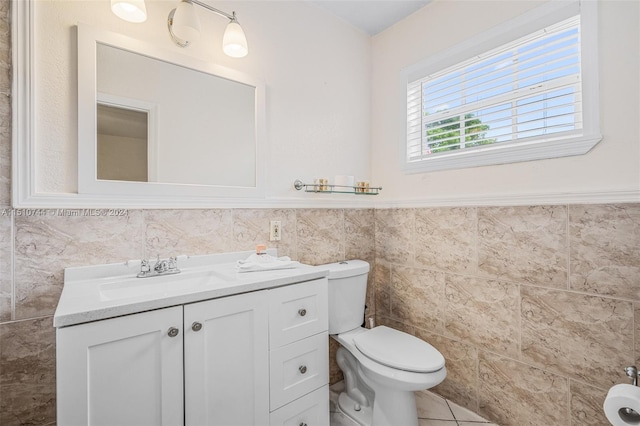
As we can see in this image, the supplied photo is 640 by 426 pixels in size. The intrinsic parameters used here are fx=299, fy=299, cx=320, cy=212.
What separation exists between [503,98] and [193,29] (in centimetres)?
165

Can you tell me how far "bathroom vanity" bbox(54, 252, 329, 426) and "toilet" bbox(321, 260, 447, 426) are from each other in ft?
0.92

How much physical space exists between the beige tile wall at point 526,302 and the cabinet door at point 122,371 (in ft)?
4.97

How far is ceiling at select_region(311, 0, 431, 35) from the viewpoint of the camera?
1.95 m

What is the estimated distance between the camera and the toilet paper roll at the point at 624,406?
101 cm

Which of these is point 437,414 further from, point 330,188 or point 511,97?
point 511,97

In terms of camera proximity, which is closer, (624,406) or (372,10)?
(624,406)

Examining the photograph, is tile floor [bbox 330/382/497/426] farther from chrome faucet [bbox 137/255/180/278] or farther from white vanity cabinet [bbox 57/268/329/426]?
chrome faucet [bbox 137/255/180/278]

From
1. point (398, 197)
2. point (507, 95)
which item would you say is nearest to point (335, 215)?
point (398, 197)

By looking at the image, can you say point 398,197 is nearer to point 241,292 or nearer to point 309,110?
point 309,110

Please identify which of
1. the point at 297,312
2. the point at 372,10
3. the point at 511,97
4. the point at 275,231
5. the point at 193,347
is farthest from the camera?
the point at 372,10

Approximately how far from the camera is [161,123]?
4.58 ft

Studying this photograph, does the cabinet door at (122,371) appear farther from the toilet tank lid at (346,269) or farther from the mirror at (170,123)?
the toilet tank lid at (346,269)

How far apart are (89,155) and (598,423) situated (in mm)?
2437

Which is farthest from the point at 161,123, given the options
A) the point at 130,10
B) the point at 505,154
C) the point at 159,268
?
the point at 505,154
